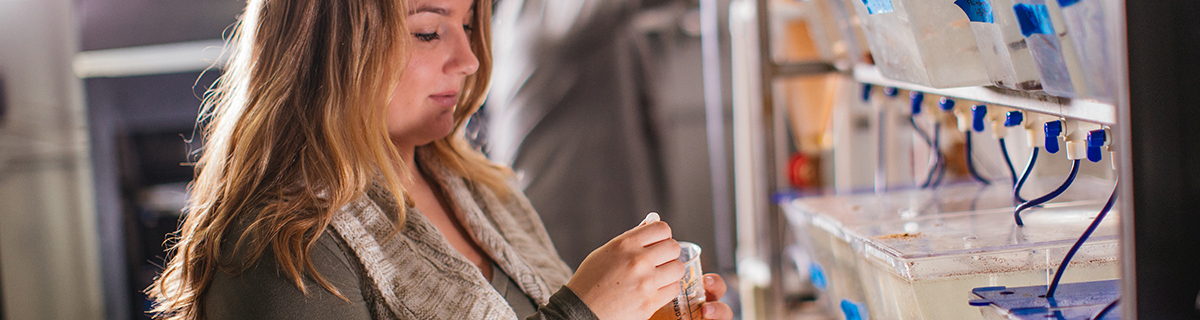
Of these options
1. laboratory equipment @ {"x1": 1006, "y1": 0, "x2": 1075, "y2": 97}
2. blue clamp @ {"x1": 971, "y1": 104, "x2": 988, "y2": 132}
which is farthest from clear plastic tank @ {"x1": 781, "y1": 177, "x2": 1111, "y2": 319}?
laboratory equipment @ {"x1": 1006, "y1": 0, "x2": 1075, "y2": 97}

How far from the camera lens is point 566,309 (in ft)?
3.04

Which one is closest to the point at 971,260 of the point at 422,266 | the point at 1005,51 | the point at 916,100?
the point at 1005,51

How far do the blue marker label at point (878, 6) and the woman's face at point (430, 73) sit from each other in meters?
0.56

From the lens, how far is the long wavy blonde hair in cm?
96

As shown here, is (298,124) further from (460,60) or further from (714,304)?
(714,304)

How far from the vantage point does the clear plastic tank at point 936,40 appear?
827 mm

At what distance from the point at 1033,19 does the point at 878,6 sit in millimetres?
269

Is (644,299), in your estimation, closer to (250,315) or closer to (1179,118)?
(250,315)

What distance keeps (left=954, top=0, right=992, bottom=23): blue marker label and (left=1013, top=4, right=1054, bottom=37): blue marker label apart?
6 centimetres

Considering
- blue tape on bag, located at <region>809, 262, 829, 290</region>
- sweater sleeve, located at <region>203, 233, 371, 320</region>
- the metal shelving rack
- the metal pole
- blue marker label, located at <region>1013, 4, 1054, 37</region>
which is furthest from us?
the metal pole

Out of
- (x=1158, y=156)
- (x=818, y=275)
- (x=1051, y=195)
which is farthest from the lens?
(x=818, y=275)

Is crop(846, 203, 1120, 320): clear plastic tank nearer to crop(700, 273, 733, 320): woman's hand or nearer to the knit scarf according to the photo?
crop(700, 273, 733, 320): woman's hand

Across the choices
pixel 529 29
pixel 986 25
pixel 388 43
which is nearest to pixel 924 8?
pixel 986 25

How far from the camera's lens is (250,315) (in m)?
0.87
